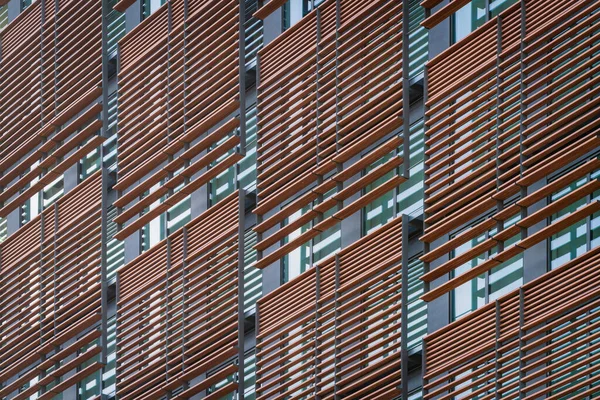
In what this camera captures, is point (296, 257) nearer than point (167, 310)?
Yes

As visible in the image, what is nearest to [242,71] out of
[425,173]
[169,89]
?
[169,89]

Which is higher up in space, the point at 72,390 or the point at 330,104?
the point at 330,104

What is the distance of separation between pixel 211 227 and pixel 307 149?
2.62 metres

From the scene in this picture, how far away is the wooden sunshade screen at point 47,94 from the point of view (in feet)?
110

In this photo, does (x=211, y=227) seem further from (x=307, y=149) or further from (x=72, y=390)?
(x=72, y=390)

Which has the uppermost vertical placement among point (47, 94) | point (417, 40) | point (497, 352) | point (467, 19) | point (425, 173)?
point (467, 19)

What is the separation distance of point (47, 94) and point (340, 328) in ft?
35.5

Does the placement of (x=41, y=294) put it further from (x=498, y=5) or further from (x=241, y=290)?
(x=498, y=5)

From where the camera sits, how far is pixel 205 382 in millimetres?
28547

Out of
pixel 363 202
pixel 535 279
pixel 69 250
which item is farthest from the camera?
pixel 69 250

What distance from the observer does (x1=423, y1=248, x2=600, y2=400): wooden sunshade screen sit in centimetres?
2241

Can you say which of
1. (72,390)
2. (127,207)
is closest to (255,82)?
(127,207)

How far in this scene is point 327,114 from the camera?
27.4 meters

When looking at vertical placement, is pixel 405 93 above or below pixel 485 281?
above
